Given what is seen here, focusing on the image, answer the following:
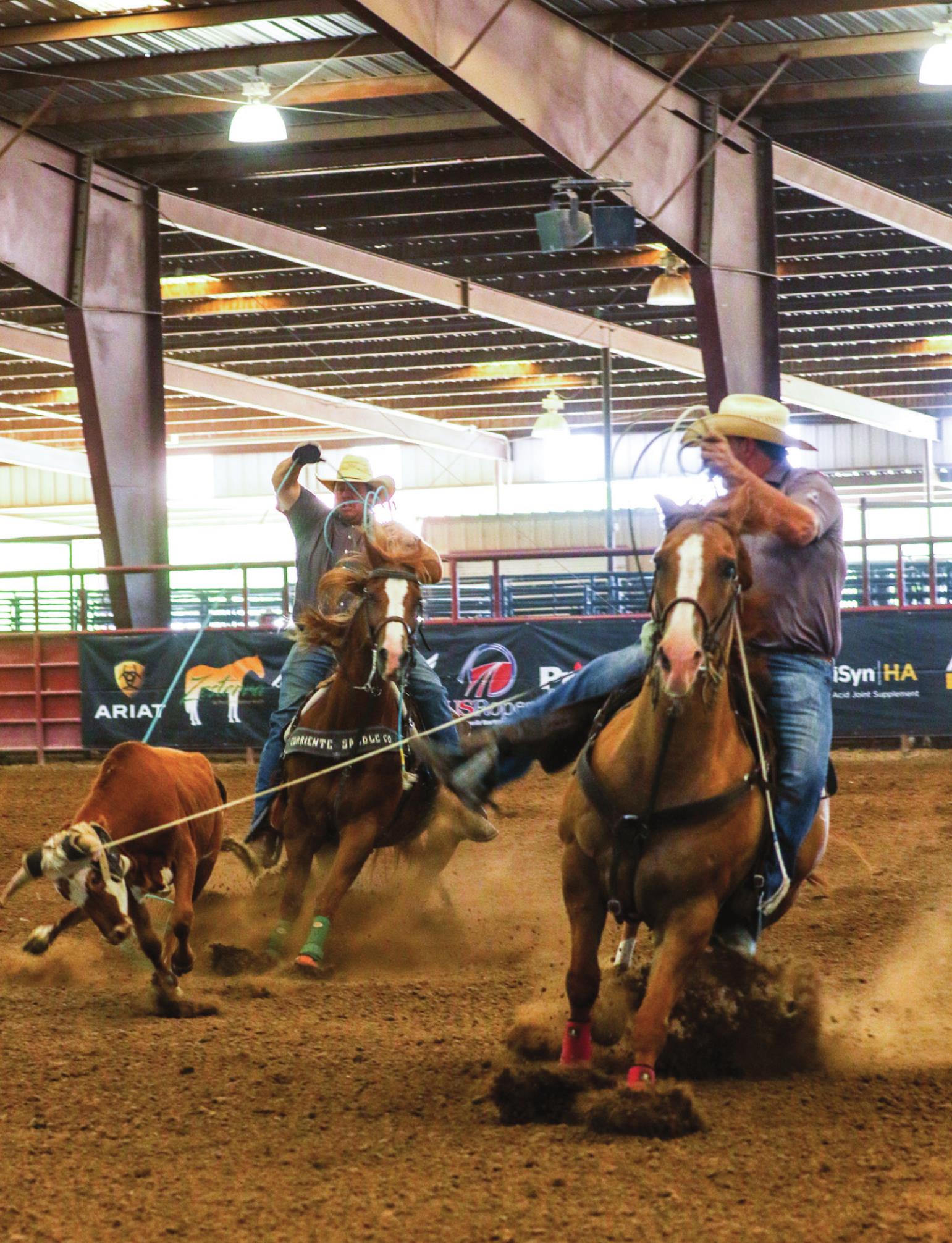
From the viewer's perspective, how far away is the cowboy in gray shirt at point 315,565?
6801 millimetres

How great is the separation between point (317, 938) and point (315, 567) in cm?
180

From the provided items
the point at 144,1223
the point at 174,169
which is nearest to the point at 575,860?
the point at 144,1223

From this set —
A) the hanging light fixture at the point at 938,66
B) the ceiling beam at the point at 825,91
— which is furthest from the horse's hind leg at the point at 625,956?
the ceiling beam at the point at 825,91

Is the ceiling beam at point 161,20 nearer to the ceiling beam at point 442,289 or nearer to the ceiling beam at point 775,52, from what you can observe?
the ceiling beam at point 775,52

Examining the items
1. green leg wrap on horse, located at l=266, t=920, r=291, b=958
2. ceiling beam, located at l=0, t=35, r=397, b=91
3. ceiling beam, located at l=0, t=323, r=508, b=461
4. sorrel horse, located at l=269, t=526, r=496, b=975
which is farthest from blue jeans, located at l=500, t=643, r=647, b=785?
ceiling beam, located at l=0, t=323, r=508, b=461

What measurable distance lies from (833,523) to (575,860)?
4.22 feet

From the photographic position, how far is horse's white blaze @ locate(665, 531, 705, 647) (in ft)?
12.5

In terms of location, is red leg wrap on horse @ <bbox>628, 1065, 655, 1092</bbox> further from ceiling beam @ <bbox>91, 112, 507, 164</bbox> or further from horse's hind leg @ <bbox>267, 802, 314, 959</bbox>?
ceiling beam @ <bbox>91, 112, 507, 164</bbox>

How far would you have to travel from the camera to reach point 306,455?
23.5ft

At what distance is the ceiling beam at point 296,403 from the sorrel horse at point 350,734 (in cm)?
1830

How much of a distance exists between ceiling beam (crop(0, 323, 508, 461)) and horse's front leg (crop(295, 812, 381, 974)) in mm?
18560

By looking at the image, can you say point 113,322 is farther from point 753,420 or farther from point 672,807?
point 672,807

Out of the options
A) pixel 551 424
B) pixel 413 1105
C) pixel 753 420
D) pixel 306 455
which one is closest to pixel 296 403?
pixel 551 424

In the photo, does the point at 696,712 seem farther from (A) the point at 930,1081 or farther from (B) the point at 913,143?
(B) the point at 913,143
